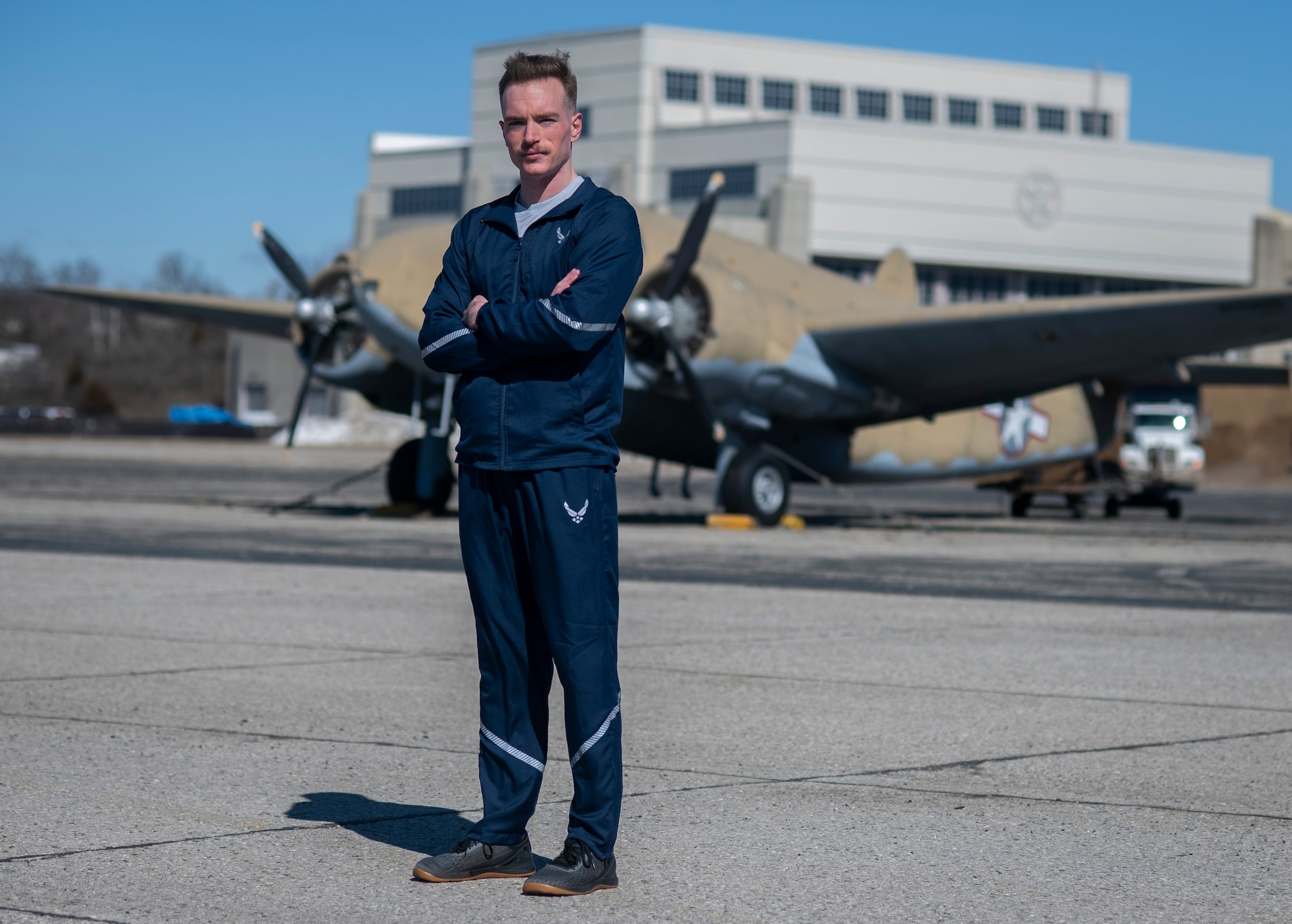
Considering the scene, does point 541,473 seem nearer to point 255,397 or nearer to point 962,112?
point 962,112

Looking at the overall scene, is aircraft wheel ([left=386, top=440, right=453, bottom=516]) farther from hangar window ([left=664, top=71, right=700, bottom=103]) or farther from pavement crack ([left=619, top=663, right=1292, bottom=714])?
hangar window ([left=664, top=71, right=700, bottom=103])

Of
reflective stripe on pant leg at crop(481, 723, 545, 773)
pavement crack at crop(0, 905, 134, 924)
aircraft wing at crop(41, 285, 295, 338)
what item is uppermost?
aircraft wing at crop(41, 285, 295, 338)

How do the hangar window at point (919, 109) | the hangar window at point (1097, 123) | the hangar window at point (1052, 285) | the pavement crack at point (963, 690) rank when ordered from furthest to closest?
the hangar window at point (1097, 123), the hangar window at point (919, 109), the hangar window at point (1052, 285), the pavement crack at point (963, 690)

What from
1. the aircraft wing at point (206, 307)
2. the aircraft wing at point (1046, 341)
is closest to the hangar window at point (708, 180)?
the aircraft wing at point (206, 307)

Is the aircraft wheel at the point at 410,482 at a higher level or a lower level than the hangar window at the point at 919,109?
lower

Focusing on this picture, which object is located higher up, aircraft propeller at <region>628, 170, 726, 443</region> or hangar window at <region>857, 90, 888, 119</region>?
hangar window at <region>857, 90, 888, 119</region>

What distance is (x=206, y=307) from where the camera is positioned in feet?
87.4

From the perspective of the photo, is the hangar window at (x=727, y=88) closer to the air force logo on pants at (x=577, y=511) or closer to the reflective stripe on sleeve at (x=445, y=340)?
the reflective stripe on sleeve at (x=445, y=340)

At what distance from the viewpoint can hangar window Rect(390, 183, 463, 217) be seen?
90500mm

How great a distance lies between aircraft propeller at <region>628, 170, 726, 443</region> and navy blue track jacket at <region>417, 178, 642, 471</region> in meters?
15.4

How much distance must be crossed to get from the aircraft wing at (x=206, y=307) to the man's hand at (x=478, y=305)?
73.1ft

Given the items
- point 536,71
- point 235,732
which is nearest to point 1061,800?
point 536,71

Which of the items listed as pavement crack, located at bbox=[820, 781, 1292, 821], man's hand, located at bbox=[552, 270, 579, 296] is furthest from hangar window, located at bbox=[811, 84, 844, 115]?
man's hand, located at bbox=[552, 270, 579, 296]

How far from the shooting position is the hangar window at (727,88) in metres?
86.8
